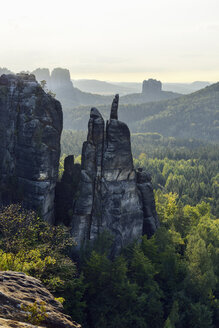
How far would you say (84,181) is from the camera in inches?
1797

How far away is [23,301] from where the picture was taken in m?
18.2

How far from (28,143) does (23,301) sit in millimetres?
29794

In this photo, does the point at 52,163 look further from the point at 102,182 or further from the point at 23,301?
the point at 23,301

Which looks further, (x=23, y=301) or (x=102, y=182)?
(x=102, y=182)

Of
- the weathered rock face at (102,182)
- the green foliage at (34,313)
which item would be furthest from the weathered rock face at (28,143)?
the green foliage at (34,313)

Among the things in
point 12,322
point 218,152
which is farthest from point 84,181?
point 218,152

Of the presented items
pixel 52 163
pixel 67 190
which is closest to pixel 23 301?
pixel 52 163

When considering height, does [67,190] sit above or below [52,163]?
below

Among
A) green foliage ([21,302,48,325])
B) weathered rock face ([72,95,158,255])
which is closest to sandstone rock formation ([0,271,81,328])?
green foliage ([21,302,48,325])

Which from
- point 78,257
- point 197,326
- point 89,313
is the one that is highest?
point 78,257

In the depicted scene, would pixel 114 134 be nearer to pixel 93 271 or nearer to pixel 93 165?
pixel 93 165

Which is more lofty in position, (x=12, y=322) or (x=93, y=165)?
(x=93, y=165)

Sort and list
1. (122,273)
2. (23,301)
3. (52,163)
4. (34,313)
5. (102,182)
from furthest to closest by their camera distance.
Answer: (52,163) < (102,182) < (122,273) < (23,301) < (34,313)

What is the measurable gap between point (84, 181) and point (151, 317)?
2336cm
